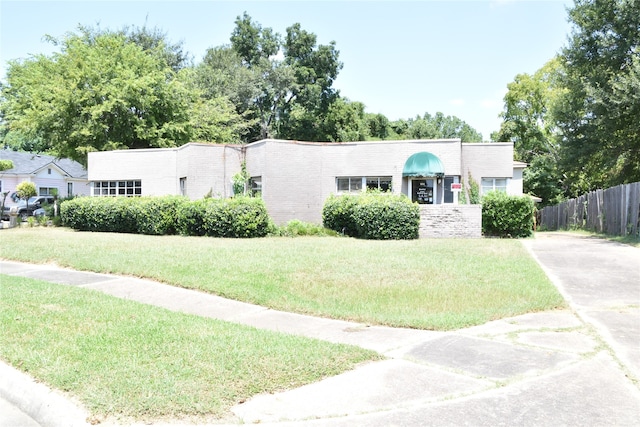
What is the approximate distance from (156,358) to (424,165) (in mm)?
19075

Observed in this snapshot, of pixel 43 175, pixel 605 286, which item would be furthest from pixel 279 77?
pixel 605 286

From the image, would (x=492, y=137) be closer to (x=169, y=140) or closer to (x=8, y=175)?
(x=169, y=140)

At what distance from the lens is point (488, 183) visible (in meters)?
25.0

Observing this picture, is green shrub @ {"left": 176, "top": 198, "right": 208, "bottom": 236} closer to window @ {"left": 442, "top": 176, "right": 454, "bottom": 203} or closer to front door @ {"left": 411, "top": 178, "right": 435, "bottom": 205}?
front door @ {"left": 411, "top": 178, "right": 435, "bottom": 205}

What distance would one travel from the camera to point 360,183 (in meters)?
24.2

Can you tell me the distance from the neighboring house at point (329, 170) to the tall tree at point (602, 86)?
159 inches

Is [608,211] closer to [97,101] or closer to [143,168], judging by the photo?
[143,168]

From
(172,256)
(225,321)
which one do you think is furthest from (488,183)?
(225,321)

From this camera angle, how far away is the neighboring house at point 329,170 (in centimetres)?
2255

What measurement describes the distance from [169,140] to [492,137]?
39286 mm

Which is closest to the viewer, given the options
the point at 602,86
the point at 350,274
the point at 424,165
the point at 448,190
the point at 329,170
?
the point at 350,274

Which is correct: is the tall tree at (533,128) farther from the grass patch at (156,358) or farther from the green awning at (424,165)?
the grass patch at (156,358)

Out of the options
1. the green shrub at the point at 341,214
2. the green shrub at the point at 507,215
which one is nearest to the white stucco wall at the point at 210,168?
the green shrub at the point at 341,214

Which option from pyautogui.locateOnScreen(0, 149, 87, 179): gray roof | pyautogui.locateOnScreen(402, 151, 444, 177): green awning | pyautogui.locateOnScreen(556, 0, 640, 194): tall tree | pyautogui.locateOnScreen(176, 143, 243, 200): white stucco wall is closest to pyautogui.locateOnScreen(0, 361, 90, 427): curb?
pyautogui.locateOnScreen(176, 143, 243, 200): white stucco wall
